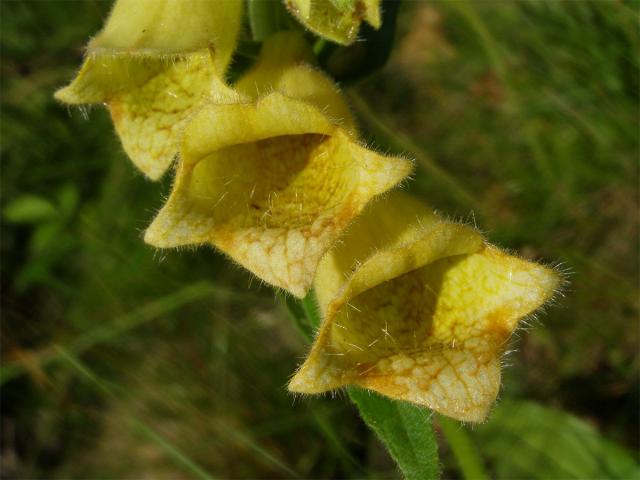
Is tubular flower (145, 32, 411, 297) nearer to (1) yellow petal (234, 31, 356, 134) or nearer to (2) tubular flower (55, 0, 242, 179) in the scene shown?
(1) yellow petal (234, 31, 356, 134)

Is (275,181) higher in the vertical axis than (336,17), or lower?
lower

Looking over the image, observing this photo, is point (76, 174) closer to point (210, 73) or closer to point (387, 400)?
point (210, 73)

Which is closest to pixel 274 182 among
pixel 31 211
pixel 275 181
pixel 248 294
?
pixel 275 181

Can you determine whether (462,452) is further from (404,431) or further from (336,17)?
(336,17)

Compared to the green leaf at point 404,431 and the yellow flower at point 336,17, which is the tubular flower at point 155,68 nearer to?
the yellow flower at point 336,17

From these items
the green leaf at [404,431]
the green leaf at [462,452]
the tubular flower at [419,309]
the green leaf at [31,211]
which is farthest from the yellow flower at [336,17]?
the green leaf at [31,211]

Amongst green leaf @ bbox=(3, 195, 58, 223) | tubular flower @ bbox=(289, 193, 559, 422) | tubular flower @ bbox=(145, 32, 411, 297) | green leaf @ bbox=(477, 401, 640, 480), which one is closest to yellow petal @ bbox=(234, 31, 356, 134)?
tubular flower @ bbox=(145, 32, 411, 297)
